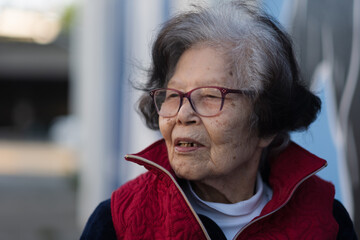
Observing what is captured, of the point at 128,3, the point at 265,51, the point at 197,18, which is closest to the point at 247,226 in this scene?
the point at 265,51

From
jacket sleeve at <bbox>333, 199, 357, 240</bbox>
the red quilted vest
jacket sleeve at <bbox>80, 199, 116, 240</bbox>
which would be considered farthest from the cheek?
jacket sleeve at <bbox>333, 199, 357, 240</bbox>

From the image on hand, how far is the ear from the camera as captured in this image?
2.01 m

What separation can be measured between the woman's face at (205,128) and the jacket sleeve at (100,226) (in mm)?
304

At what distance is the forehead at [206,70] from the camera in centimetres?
180

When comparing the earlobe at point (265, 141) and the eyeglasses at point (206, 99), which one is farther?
the earlobe at point (265, 141)

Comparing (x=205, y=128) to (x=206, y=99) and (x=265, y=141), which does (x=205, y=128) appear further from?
(x=265, y=141)

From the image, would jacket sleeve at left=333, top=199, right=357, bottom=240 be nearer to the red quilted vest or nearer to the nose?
the red quilted vest

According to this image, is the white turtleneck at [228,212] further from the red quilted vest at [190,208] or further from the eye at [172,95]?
the eye at [172,95]

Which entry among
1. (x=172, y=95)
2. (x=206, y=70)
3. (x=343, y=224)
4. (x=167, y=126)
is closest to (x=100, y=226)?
(x=167, y=126)

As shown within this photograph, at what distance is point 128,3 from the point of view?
17.5 feet

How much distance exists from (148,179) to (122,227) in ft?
0.73

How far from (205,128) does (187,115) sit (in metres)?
0.08

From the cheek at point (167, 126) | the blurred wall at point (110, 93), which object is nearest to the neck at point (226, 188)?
the cheek at point (167, 126)

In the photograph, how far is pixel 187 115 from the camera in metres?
1.79
